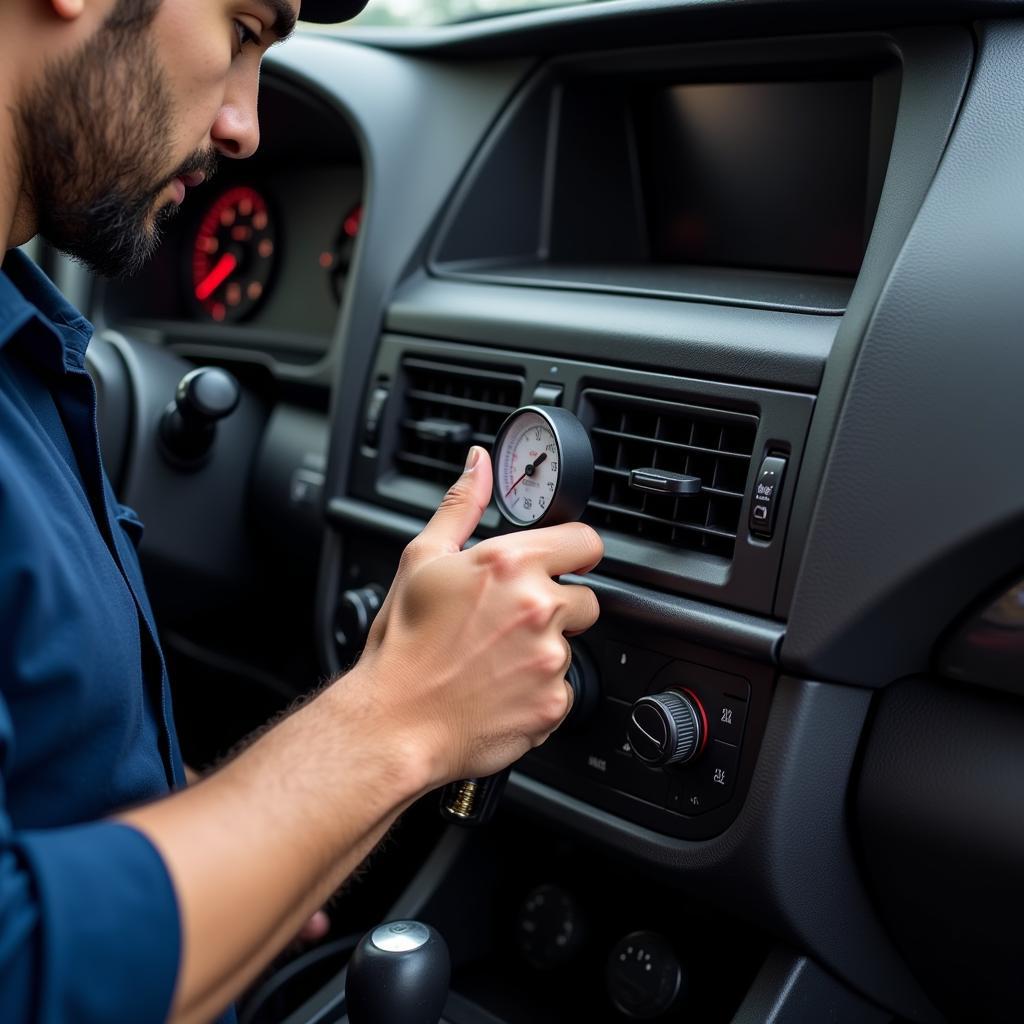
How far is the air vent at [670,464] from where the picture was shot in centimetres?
125

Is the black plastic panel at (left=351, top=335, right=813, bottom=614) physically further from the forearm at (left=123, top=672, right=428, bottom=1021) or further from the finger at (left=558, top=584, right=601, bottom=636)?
the forearm at (left=123, top=672, right=428, bottom=1021)

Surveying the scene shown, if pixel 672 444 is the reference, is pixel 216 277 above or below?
above

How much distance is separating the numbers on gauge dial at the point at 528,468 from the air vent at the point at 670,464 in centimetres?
9

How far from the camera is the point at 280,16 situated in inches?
44.8

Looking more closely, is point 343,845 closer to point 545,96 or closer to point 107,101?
point 107,101

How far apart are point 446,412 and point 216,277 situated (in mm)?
1050

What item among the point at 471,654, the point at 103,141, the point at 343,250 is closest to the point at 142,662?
the point at 471,654

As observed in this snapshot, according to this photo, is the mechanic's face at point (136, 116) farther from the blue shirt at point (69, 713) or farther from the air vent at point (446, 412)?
the air vent at point (446, 412)

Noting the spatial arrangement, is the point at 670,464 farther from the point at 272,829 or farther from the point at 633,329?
the point at 272,829

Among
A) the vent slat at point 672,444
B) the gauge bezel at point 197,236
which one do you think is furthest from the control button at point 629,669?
the gauge bezel at point 197,236

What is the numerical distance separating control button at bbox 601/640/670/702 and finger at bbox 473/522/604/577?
192 millimetres

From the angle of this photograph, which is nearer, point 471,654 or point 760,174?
point 471,654

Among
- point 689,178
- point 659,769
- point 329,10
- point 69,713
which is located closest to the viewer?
point 69,713

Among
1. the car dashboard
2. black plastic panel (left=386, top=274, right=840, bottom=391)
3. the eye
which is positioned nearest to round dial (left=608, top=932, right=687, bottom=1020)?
the car dashboard
